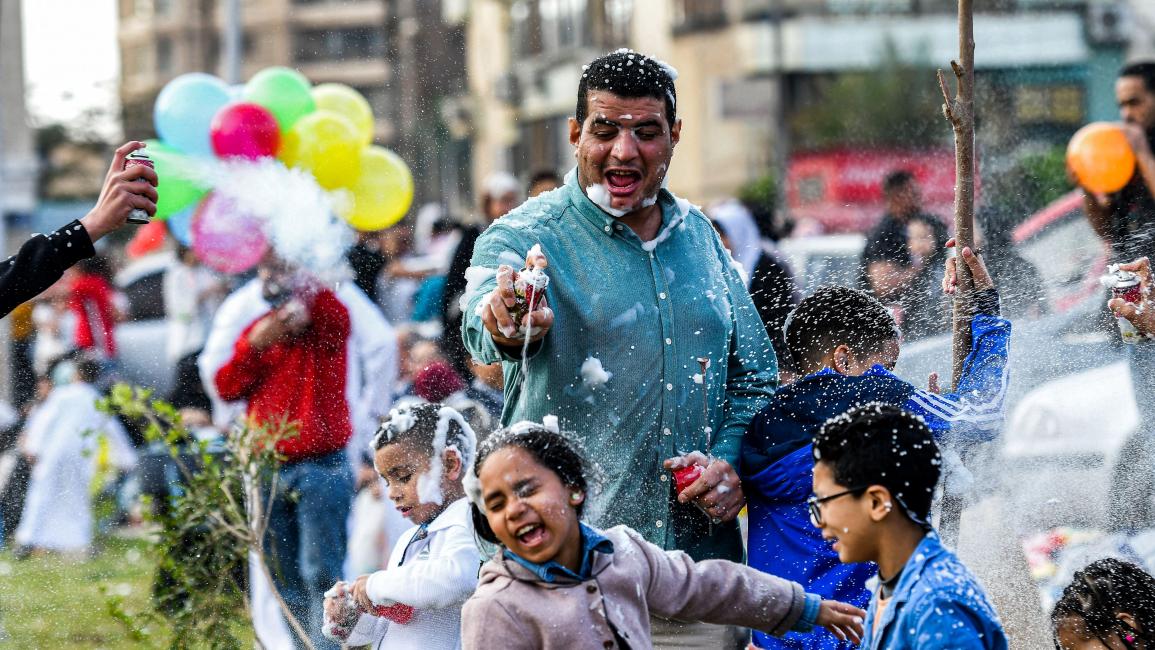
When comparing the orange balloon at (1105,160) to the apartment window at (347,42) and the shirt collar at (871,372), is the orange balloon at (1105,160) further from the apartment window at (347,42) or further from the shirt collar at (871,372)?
the apartment window at (347,42)

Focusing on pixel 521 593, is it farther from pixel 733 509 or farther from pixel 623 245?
pixel 623 245

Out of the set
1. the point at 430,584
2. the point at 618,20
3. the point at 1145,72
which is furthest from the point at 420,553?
the point at 618,20

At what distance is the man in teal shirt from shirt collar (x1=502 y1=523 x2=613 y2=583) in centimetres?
36

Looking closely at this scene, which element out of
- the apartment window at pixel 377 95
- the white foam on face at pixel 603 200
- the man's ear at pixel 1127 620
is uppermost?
the apartment window at pixel 377 95

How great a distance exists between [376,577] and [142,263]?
11073 millimetres

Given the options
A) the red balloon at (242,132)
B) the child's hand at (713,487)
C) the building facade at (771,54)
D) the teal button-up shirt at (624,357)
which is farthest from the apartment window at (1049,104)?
the child's hand at (713,487)

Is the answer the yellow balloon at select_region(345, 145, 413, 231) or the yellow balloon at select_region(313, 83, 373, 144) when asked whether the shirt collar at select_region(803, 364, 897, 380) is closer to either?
the yellow balloon at select_region(345, 145, 413, 231)

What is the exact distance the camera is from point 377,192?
23.1 feet

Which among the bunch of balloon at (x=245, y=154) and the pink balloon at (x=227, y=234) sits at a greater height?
the bunch of balloon at (x=245, y=154)

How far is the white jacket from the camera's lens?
424cm

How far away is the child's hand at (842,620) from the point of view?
3.58 meters

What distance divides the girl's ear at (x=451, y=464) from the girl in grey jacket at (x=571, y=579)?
96cm

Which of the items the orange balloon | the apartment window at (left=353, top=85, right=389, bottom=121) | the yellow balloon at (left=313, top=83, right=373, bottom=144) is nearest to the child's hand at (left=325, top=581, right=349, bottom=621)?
the yellow balloon at (left=313, top=83, right=373, bottom=144)

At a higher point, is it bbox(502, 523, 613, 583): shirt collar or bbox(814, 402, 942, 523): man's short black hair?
bbox(814, 402, 942, 523): man's short black hair
